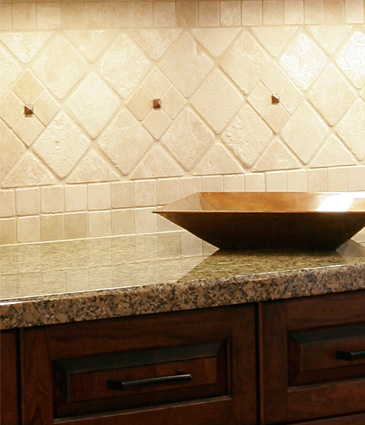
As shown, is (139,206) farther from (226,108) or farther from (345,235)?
(345,235)

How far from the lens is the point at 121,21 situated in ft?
6.55

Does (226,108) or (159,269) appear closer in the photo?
(159,269)

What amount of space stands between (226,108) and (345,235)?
23.6 inches

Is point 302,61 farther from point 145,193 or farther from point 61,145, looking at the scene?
point 61,145

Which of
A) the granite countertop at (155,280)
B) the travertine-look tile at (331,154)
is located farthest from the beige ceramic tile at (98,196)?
the travertine-look tile at (331,154)

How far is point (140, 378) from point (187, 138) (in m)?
0.85

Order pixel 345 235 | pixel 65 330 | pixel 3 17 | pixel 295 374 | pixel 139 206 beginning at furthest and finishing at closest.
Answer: pixel 139 206
pixel 3 17
pixel 345 235
pixel 295 374
pixel 65 330

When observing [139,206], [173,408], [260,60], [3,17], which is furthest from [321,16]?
[173,408]

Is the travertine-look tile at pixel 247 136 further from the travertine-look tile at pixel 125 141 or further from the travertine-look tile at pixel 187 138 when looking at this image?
the travertine-look tile at pixel 125 141

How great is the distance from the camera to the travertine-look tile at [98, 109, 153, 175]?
201 cm

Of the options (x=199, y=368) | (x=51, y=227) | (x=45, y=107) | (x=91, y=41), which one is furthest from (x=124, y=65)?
(x=199, y=368)

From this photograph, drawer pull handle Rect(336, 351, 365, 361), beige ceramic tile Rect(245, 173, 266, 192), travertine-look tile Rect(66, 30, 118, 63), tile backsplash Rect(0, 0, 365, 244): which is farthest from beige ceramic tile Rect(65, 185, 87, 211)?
drawer pull handle Rect(336, 351, 365, 361)

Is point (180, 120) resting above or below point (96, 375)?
above

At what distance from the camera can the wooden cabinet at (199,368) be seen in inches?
53.2
